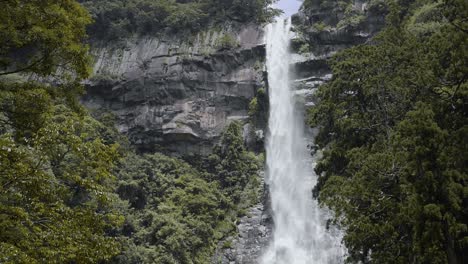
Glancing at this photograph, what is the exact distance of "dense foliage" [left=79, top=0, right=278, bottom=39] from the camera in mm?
37719

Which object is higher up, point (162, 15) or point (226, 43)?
point (162, 15)

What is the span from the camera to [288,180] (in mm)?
29500

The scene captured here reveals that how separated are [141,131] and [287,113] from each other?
36.6 feet

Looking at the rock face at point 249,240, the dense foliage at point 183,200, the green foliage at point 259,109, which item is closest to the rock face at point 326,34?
the green foliage at point 259,109

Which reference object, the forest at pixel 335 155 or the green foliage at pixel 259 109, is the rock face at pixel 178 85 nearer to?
the green foliage at pixel 259 109

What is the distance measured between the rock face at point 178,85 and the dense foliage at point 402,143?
17.1 metres

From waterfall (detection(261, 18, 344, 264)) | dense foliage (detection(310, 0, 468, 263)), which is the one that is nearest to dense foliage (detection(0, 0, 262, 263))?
dense foliage (detection(310, 0, 468, 263))

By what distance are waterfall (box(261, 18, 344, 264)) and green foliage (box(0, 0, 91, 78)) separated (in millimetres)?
18197

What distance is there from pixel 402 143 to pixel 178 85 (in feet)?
83.2

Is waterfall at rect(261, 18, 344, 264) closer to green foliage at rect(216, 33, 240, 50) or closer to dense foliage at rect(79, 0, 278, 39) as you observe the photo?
green foliage at rect(216, 33, 240, 50)

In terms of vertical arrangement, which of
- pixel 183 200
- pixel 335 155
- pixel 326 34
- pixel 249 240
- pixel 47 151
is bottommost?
pixel 249 240

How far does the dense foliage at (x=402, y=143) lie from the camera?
30.8ft

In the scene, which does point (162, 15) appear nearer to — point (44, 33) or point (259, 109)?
point (259, 109)

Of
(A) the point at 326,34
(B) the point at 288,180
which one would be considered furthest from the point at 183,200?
(A) the point at 326,34
